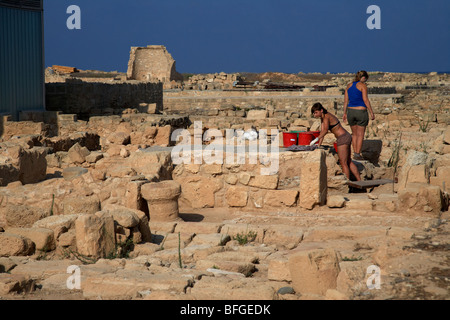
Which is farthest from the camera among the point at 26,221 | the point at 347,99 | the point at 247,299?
the point at 347,99

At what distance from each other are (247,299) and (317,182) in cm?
358

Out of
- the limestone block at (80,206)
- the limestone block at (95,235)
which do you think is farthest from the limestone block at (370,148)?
the limestone block at (95,235)

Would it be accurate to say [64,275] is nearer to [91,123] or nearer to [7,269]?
[7,269]

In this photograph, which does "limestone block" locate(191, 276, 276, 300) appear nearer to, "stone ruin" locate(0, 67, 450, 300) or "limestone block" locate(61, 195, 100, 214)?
"stone ruin" locate(0, 67, 450, 300)

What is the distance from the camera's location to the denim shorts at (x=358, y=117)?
919 centimetres

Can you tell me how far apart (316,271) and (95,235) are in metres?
2.44

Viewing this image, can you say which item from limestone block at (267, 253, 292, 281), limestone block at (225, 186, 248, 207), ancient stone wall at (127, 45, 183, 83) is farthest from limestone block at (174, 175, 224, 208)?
ancient stone wall at (127, 45, 183, 83)

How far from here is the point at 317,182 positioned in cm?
721

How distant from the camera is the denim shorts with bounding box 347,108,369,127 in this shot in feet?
30.1

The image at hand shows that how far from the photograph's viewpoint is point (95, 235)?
5527 mm

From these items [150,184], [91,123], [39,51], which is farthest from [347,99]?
[39,51]

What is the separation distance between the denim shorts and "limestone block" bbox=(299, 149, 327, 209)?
2.13m

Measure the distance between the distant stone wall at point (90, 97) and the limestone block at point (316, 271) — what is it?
12.2 meters

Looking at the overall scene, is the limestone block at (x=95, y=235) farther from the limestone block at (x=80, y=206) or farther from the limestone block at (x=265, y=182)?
the limestone block at (x=265, y=182)
